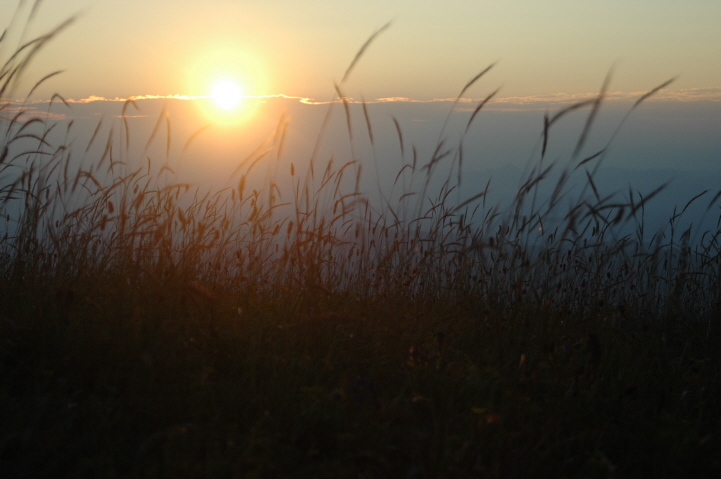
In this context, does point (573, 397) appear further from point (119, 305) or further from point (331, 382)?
point (119, 305)

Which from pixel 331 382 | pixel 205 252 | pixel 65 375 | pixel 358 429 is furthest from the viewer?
pixel 205 252

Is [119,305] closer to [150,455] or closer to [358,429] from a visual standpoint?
[150,455]

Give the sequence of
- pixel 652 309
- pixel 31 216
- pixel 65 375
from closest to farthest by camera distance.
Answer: pixel 65 375
pixel 31 216
pixel 652 309

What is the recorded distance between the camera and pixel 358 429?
1499 mm

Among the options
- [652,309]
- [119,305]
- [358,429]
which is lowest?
[652,309]

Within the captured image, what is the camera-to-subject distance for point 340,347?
203 cm

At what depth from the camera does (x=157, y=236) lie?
2186 mm

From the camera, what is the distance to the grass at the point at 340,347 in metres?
1.41

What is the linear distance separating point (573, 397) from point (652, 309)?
1630mm

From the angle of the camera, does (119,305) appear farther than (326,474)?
Yes

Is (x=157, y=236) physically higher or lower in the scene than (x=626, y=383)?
higher

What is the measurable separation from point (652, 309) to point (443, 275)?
121 centimetres

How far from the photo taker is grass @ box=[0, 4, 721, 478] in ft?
4.64

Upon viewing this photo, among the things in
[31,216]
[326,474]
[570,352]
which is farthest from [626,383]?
[31,216]
